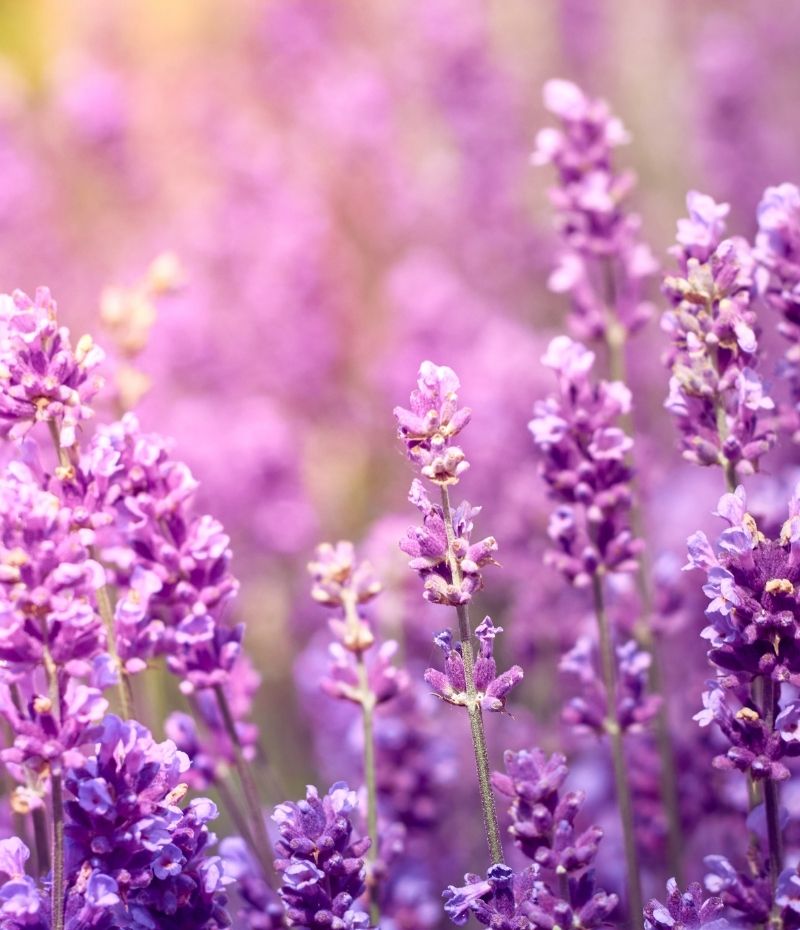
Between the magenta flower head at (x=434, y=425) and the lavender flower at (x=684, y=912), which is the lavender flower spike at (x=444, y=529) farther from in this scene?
the lavender flower at (x=684, y=912)

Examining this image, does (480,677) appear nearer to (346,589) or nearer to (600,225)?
(346,589)

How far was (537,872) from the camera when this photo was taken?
38.3 inches

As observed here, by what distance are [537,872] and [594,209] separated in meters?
0.71

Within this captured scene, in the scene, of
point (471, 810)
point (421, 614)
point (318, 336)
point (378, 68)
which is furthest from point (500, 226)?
point (471, 810)

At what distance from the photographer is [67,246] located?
3.07m

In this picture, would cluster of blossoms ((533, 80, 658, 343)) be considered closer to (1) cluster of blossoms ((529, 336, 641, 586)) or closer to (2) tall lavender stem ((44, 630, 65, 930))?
(1) cluster of blossoms ((529, 336, 641, 586))

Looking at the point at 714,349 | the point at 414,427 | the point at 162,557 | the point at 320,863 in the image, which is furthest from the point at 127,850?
the point at 714,349

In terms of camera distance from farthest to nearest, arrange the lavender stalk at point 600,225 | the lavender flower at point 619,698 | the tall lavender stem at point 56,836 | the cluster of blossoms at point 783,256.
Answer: the lavender stalk at point 600,225 → the lavender flower at point 619,698 → the cluster of blossoms at point 783,256 → the tall lavender stem at point 56,836

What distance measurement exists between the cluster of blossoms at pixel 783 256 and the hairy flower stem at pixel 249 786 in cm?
56

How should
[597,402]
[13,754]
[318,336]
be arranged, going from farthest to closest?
[318,336] → [597,402] → [13,754]

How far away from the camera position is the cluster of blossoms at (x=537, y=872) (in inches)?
35.9

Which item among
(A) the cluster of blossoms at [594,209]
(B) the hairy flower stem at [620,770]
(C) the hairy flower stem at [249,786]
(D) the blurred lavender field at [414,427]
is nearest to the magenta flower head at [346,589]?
(D) the blurred lavender field at [414,427]

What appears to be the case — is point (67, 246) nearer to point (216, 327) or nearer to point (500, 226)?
point (216, 327)

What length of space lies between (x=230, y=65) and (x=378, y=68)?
0.73 metres
